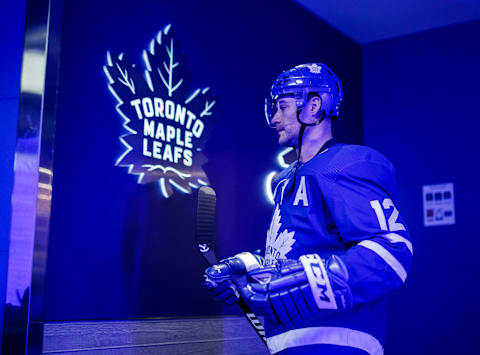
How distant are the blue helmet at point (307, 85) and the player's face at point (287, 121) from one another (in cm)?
2

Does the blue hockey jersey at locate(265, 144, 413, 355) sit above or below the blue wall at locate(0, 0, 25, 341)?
below

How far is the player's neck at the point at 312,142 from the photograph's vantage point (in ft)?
6.14

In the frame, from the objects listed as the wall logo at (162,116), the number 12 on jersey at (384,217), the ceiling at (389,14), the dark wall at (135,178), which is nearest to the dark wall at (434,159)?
the ceiling at (389,14)

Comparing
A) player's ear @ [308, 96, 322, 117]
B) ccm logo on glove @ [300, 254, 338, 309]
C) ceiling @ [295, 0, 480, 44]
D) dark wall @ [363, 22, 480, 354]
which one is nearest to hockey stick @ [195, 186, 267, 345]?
player's ear @ [308, 96, 322, 117]

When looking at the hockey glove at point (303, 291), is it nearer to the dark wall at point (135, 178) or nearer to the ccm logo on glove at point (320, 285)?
the ccm logo on glove at point (320, 285)

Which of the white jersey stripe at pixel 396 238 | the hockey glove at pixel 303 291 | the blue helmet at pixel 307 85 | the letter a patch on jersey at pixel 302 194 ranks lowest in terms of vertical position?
the hockey glove at pixel 303 291

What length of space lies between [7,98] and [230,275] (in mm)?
1110

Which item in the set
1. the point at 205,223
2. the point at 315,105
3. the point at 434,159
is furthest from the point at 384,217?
the point at 434,159

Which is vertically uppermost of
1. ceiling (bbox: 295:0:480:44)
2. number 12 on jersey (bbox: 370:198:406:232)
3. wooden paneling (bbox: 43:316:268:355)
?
ceiling (bbox: 295:0:480:44)

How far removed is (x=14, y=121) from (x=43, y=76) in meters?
0.20

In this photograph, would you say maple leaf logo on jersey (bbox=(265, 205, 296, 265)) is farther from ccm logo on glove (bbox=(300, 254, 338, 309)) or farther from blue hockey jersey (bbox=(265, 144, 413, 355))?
ccm logo on glove (bbox=(300, 254, 338, 309))

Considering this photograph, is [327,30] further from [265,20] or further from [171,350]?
[171,350]

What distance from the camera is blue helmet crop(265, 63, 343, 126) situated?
184 cm

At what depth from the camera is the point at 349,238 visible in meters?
1.57
